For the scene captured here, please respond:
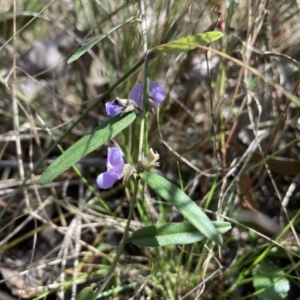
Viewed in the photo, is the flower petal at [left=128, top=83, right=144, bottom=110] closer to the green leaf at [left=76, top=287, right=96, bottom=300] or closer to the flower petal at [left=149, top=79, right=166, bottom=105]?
the flower petal at [left=149, top=79, right=166, bottom=105]

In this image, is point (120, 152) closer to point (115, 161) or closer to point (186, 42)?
point (115, 161)

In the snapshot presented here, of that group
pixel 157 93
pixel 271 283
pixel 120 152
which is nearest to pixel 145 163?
pixel 120 152

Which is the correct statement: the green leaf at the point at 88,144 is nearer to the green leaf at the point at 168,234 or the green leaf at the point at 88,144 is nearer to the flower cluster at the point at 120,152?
the flower cluster at the point at 120,152

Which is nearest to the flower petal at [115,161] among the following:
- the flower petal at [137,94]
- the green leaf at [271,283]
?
the flower petal at [137,94]

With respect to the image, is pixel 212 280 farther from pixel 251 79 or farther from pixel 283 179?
pixel 251 79

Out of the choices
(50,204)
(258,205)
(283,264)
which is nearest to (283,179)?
(258,205)

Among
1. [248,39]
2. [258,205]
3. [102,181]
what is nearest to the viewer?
[102,181]
